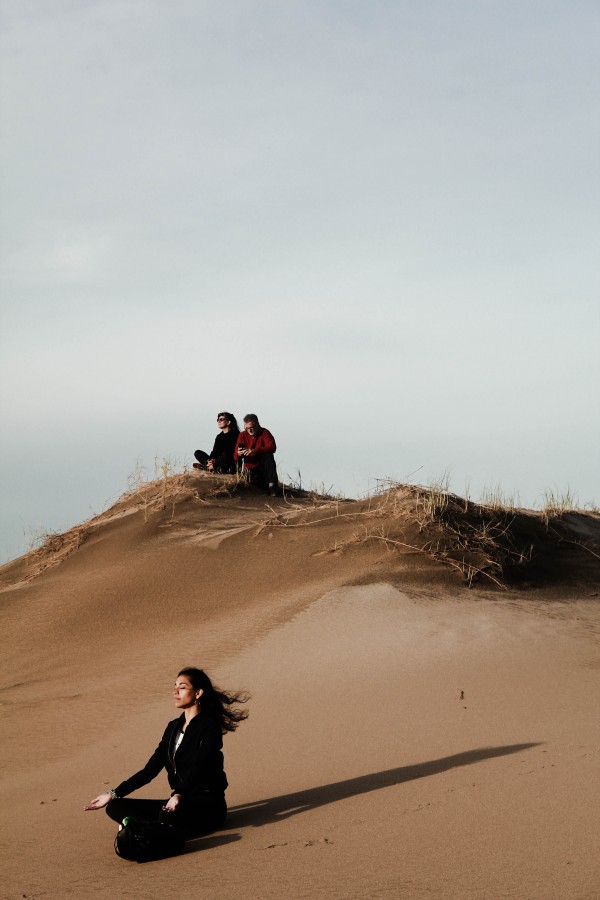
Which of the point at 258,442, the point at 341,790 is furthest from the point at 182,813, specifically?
the point at 258,442

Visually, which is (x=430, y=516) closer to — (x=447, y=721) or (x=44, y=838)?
(x=447, y=721)

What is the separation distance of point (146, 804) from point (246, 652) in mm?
4098

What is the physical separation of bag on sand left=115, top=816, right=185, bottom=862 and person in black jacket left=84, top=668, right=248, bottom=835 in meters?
0.13

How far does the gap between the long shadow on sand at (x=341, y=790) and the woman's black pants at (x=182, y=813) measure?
0.21 metres

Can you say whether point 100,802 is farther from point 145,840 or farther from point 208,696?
point 208,696

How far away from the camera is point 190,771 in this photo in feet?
16.7

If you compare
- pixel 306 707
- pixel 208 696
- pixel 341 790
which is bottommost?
pixel 341 790

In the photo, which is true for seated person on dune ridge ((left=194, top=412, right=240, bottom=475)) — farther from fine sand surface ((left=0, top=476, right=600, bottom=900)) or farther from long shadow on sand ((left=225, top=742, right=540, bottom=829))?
long shadow on sand ((left=225, top=742, right=540, bottom=829))

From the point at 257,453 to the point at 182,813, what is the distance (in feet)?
32.5

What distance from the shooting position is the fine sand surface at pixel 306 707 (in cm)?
454

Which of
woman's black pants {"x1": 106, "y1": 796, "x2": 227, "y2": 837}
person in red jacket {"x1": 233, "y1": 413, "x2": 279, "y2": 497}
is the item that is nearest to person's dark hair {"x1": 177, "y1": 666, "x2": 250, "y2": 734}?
woman's black pants {"x1": 106, "y1": 796, "x2": 227, "y2": 837}

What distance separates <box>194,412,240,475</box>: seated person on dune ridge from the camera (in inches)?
598

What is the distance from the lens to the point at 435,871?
4.36 meters

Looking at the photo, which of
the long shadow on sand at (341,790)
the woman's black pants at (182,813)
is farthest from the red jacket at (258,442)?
the woman's black pants at (182,813)
